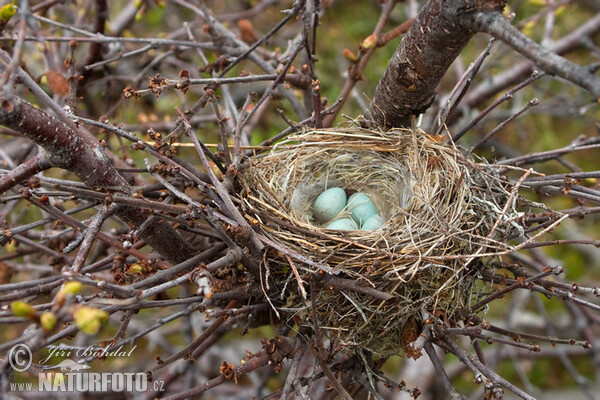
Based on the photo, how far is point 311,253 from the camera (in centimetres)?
166

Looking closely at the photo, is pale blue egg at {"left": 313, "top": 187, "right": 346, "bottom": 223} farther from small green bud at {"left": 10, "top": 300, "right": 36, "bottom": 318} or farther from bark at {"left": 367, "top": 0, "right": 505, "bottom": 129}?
small green bud at {"left": 10, "top": 300, "right": 36, "bottom": 318}

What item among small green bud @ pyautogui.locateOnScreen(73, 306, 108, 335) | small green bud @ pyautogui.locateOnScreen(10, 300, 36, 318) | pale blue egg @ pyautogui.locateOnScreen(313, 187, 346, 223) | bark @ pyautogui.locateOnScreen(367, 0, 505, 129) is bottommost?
small green bud @ pyautogui.locateOnScreen(73, 306, 108, 335)

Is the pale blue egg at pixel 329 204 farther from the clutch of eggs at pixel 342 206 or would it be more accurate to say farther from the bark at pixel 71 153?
the bark at pixel 71 153

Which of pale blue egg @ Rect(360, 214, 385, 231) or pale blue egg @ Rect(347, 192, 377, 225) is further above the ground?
pale blue egg @ Rect(347, 192, 377, 225)

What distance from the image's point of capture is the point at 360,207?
2.20m

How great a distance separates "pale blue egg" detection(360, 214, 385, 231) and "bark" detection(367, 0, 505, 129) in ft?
1.23

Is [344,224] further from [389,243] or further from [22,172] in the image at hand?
[22,172]

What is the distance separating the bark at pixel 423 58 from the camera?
49.9 inches

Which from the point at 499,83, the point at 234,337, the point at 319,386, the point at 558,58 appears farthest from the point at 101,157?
the point at 234,337

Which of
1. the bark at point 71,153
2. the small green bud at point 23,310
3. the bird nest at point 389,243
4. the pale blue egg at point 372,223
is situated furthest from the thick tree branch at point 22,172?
the pale blue egg at point 372,223

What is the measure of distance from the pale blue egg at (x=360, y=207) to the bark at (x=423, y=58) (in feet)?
1.33

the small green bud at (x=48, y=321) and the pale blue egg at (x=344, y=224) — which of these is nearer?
the small green bud at (x=48, y=321)

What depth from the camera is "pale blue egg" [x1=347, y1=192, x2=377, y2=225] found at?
2168 mm

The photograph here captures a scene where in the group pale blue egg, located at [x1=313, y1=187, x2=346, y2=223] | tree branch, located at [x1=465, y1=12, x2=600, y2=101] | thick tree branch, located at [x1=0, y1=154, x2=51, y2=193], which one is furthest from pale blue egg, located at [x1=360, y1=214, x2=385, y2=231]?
thick tree branch, located at [x1=0, y1=154, x2=51, y2=193]
